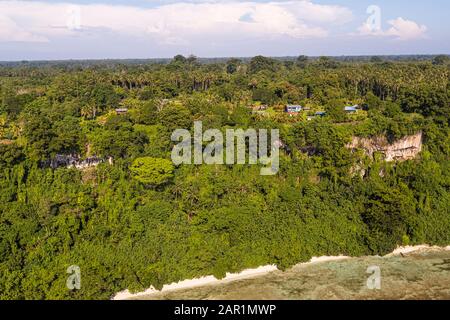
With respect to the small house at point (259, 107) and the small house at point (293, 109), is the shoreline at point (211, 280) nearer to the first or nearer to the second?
the small house at point (293, 109)

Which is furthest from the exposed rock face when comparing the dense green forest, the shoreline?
the shoreline

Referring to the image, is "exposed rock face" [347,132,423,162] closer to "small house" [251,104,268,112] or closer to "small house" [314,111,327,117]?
"small house" [314,111,327,117]

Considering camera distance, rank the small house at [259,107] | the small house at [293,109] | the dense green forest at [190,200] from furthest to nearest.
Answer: the small house at [259,107] → the small house at [293,109] → the dense green forest at [190,200]

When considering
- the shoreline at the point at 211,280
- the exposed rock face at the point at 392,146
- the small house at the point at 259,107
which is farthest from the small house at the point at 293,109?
the shoreline at the point at 211,280

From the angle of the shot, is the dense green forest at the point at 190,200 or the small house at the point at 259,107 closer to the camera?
the dense green forest at the point at 190,200

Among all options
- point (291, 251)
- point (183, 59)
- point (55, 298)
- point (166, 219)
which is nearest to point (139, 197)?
point (166, 219)
